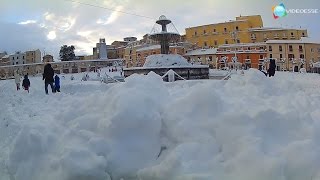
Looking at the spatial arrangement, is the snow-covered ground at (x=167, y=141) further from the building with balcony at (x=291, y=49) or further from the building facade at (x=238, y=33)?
the building facade at (x=238, y=33)

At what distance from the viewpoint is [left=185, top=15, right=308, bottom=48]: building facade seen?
76875 mm

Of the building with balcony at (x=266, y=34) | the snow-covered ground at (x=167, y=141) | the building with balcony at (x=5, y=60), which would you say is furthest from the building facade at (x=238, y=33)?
the snow-covered ground at (x=167, y=141)

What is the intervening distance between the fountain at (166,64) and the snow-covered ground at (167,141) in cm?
1791

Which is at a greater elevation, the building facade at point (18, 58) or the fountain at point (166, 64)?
the building facade at point (18, 58)

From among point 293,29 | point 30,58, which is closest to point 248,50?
point 293,29

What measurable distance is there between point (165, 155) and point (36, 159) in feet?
5.70

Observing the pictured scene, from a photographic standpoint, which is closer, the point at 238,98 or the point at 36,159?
the point at 36,159

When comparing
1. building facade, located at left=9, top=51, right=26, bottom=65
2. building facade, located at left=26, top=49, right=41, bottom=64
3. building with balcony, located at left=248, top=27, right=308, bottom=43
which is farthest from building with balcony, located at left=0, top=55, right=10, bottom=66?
building with balcony, located at left=248, top=27, right=308, bottom=43

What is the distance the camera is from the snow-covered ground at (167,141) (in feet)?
13.9

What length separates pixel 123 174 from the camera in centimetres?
450

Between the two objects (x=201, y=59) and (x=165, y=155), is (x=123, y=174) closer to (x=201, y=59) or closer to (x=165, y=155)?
(x=165, y=155)

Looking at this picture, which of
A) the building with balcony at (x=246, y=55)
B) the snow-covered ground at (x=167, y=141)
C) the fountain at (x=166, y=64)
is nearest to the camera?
the snow-covered ground at (x=167, y=141)

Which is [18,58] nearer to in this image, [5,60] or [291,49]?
[5,60]

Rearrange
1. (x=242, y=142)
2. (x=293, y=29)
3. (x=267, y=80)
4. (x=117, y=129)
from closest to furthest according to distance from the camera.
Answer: (x=242, y=142), (x=117, y=129), (x=267, y=80), (x=293, y=29)
